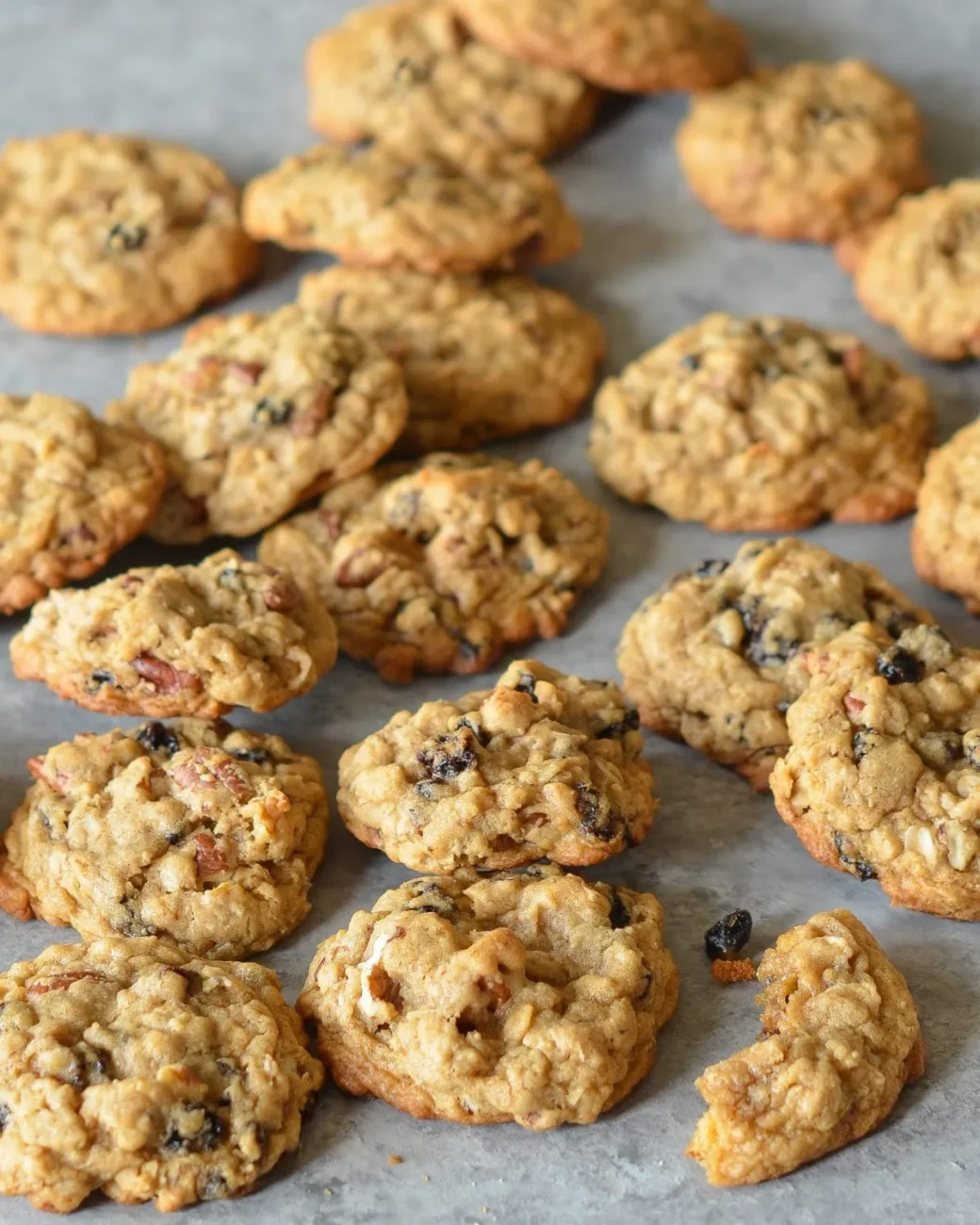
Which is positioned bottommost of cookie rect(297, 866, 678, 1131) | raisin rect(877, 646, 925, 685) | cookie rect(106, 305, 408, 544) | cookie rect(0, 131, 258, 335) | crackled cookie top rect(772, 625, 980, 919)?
cookie rect(297, 866, 678, 1131)

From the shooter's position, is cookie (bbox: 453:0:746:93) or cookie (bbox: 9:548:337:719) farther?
cookie (bbox: 453:0:746:93)

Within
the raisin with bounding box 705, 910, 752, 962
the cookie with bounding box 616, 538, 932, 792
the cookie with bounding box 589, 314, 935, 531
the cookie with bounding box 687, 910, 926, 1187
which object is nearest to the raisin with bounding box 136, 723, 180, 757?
the cookie with bounding box 616, 538, 932, 792

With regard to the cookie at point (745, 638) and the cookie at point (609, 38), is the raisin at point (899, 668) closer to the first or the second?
the cookie at point (745, 638)

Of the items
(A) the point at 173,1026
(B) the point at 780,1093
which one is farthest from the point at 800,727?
(A) the point at 173,1026

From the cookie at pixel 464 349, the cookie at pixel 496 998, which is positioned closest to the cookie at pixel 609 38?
the cookie at pixel 464 349

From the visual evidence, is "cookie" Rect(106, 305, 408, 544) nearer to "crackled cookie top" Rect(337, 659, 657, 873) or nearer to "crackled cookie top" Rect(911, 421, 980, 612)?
"crackled cookie top" Rect(337, 659, 657, 873)

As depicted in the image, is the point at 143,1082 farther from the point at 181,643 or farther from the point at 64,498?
the point at 64,498
